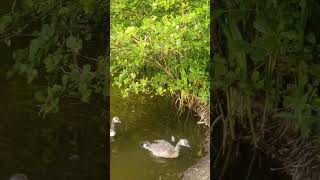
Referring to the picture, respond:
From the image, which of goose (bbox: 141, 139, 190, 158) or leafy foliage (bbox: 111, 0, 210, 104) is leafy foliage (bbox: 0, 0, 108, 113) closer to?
leafy foliage (bbox: 111, 0, 210, 104)

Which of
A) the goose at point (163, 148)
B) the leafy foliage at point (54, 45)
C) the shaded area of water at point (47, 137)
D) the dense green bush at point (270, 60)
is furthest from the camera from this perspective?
the goose at point (163, 148)

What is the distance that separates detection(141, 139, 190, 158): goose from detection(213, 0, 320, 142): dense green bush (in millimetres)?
1022

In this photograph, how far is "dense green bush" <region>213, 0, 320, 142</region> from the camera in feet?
2.90

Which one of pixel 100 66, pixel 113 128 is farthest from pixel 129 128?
pixel 100 66

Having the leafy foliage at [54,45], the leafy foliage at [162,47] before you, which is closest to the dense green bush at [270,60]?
the leafy foliage at [54,45]

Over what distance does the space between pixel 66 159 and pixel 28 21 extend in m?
0.35

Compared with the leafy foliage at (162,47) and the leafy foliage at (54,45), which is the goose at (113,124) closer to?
the leafy foliage at (162,47)

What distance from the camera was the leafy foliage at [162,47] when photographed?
2.00 metres

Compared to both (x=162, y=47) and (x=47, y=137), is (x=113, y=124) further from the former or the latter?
(x=47, y=137)

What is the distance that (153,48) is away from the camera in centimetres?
208

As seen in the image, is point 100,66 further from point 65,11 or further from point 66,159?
point 66,159

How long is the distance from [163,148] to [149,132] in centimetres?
19

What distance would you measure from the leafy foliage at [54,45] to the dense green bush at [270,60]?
258 mm

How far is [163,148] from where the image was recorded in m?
2.10
